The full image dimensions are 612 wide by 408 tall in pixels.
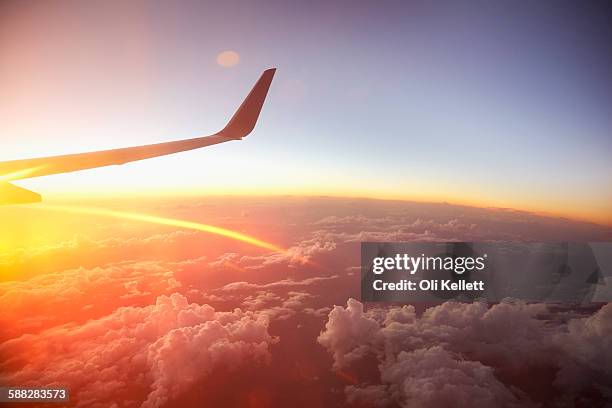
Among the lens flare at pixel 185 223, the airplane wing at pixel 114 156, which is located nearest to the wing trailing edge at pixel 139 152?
the airplane wing at pixel 114 156

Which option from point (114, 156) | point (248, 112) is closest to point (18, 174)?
point (114, 156)

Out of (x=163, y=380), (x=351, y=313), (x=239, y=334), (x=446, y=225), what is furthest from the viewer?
(x=446, y=225)

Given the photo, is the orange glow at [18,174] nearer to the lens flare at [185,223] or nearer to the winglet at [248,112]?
the winglet at [248,112]

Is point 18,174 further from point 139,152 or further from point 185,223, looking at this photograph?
point 185,223

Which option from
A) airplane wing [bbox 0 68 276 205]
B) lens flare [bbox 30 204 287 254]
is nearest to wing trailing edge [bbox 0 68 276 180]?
airplane wing [bbox 0 68 276 205]

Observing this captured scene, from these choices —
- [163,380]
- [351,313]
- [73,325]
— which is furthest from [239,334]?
[73,325]

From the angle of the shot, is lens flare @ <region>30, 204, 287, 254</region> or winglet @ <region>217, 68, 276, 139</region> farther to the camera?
lens flare @ <region>30, 204, 287, 254</region>

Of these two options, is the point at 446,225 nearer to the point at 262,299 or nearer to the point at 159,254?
the point at 262,299

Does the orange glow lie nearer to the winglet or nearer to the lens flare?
the winglet
